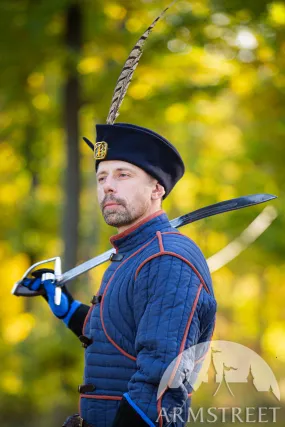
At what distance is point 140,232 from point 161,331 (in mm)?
566

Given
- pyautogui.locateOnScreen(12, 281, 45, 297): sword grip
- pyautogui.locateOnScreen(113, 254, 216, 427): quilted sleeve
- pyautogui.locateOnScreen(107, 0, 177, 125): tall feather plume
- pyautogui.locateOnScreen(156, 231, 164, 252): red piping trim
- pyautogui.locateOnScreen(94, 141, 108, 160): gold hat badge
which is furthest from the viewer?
pyautogui.locateOnScreen(12, 281, 45, 297): sword grip

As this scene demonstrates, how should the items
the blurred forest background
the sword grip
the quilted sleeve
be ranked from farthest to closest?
1. the blurred forest background
2. the sword grip
3. the quilted sleeve

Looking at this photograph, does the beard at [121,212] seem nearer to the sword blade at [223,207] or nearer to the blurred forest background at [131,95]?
the sword blade at [223,207]

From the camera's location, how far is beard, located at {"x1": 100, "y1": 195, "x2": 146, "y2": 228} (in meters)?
2.80

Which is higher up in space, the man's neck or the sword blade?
the sword blade

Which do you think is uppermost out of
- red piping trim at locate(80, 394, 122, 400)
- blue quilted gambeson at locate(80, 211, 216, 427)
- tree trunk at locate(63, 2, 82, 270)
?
tree trunk at locate(63, 2, 82, 270)

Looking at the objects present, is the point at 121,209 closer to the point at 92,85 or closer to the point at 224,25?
the point at 224,25

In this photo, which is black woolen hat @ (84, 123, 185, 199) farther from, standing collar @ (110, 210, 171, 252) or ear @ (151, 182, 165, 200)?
standing collar @ (110, 210, 171, 252)

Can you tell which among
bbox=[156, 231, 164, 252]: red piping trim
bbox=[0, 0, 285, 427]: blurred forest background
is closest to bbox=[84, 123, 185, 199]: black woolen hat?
bbox=[156, 231, 164, 252]: red piping trim

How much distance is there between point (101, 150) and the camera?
293cm

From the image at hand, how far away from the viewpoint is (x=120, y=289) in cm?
266

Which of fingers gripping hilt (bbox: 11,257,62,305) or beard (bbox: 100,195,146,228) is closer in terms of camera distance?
beard (bbox: 100,195,146,228)

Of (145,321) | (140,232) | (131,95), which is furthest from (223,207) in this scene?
(131,95)

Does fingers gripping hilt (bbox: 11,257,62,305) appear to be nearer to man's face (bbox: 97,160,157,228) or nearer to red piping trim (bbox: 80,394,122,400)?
man's face (bbox: 97,160,157,228)
